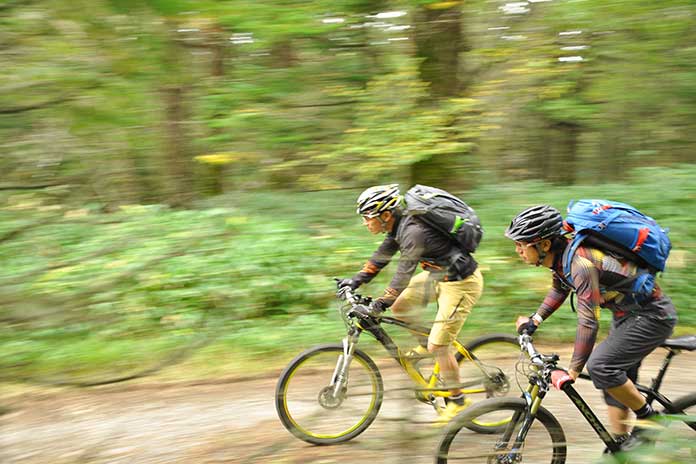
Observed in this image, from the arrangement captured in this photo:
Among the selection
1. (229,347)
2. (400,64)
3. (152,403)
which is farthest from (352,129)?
(152,403)

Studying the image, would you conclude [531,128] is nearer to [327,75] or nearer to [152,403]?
[327,75]

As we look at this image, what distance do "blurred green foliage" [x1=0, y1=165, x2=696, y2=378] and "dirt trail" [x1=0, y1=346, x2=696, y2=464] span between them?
506 mm

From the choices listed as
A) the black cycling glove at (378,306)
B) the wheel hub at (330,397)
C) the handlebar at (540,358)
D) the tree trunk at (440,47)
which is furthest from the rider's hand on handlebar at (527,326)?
the tree trunk at (440,47)

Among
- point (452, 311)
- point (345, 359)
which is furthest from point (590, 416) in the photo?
point (345, 359)

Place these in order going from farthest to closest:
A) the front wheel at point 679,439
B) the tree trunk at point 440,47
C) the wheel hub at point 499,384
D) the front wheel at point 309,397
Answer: the tree trunk at point 440,47
the wheel hub at point 499,384
the front wheel at point 309,397
the front wheel at point 679,439

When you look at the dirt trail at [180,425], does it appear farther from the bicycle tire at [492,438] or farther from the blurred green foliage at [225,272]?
the blurred green foliage at [225,272]

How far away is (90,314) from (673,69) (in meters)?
10.3

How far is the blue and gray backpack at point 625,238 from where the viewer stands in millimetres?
3676

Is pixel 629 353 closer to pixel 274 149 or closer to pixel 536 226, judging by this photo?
pixel 536 226

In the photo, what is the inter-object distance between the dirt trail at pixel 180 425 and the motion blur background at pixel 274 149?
49cm

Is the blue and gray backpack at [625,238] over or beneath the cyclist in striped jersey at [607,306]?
over

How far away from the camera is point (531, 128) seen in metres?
12.9

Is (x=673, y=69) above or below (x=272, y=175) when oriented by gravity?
above

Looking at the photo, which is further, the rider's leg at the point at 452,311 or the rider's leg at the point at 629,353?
the rider's leg at the point at 452,311
